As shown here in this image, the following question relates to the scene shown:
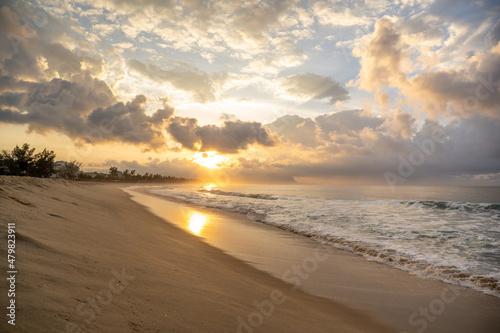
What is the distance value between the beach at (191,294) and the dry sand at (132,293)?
0.7 inches

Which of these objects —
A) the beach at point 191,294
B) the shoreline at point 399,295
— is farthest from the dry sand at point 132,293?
the shoreline at point 399,295

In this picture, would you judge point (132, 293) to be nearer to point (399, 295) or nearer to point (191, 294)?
point (191, 294)

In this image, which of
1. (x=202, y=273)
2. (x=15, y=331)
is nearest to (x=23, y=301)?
(x=15, y=331)

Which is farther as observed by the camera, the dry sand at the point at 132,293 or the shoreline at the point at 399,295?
the shoreline at the point at 399,295

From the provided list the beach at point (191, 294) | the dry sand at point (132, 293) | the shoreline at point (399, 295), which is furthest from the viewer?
the shoreline at point (399, 295)

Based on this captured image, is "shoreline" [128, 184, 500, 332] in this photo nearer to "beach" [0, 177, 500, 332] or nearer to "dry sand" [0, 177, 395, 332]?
"beach" [0, 177, 500, 332]

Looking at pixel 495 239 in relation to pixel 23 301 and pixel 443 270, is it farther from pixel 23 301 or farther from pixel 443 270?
pixel 23 301

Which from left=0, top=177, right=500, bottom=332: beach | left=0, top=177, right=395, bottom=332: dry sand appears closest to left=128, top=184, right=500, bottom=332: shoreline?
left=0, top=177, right=500, bottom=332: beach

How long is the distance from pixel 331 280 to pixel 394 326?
2.57m

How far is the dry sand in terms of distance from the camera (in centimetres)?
300

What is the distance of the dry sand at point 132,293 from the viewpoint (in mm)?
3002

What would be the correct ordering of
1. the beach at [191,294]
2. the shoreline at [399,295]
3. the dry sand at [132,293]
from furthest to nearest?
1. the shoreline at [399,295]
2. the beach at [191,294]
3. the dry sand at [132,293]

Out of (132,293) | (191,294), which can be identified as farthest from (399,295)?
(132,293)

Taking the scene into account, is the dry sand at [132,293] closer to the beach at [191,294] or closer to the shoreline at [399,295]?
the beach at [191,294]
